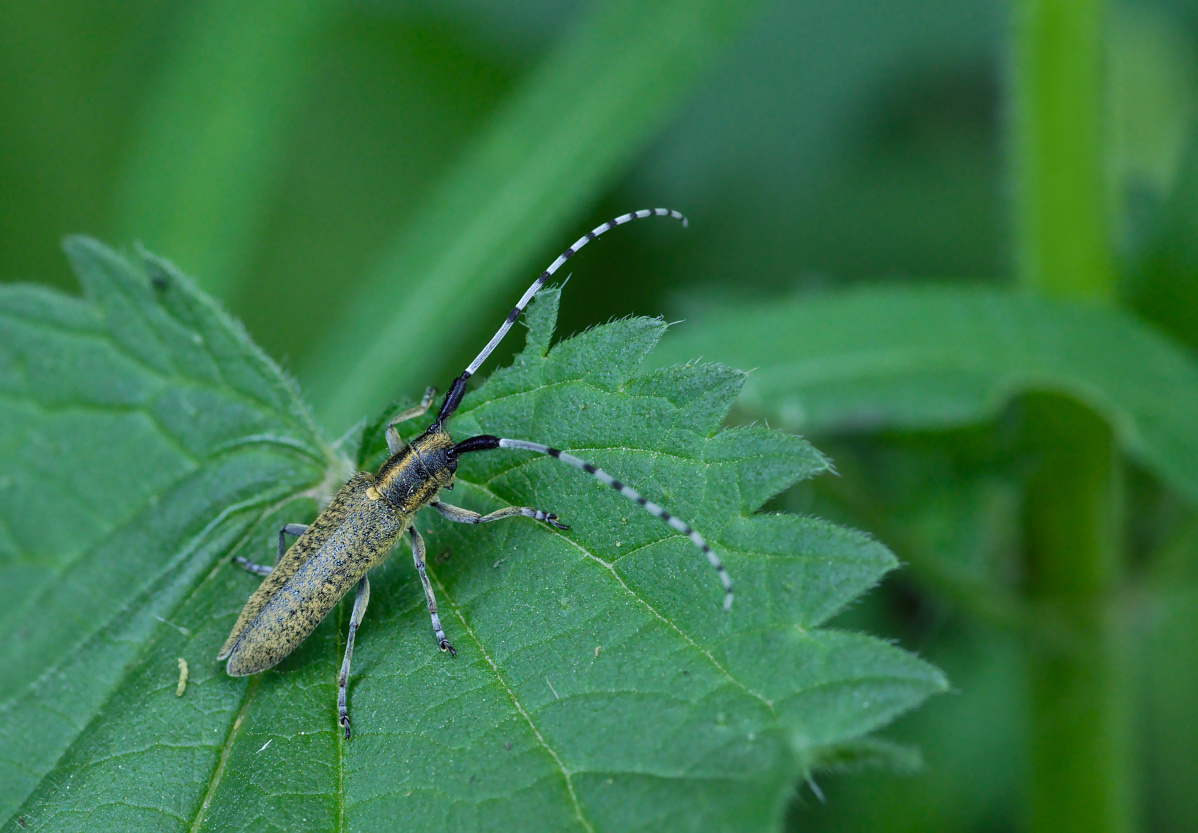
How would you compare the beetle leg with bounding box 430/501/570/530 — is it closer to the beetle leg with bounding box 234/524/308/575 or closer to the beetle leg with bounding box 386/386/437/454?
the beetle leg with bounding box 386/386/437/454

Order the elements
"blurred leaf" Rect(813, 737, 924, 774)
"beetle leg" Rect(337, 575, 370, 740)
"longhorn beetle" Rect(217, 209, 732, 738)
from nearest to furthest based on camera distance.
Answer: "blurred leaf" Rect(813, 737, 924, 774)
"beetle leg" Rect(337, 575, 370, 740)
"longhorn beetle" Rect(217, 209, 732, 738)

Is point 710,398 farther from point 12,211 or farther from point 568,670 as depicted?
point 12,211

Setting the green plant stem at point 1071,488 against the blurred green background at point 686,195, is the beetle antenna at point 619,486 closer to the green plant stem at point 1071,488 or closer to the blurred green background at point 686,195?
the blurred green background at point 686,195

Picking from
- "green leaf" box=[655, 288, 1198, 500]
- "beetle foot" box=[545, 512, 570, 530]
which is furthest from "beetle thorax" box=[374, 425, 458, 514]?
"green leaf" box=[655, 288, 1198, 500]

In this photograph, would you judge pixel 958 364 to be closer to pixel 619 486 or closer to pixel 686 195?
pixel 619 486

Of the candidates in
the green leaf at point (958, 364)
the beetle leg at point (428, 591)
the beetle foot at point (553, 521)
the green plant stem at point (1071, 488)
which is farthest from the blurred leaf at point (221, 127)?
the green plant stem at point (1071, 488)

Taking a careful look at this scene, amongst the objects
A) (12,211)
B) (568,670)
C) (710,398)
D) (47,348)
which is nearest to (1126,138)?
(710,398)
